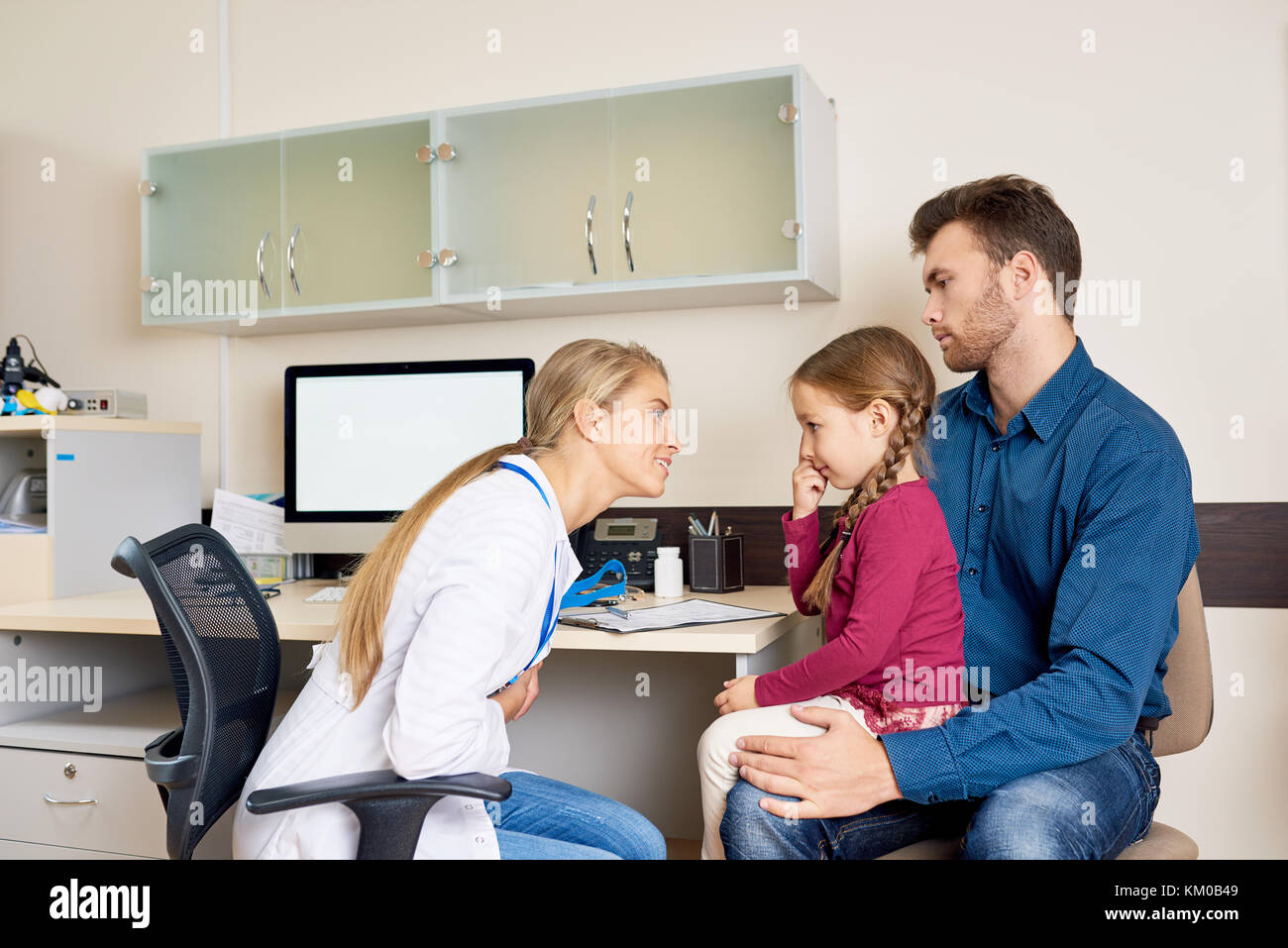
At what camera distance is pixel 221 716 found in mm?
1407

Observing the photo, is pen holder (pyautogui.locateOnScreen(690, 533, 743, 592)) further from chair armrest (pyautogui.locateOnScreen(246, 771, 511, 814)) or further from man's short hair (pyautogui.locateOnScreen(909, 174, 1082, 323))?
chair armrest (pyautogui.locateOnScreen(246, 771, 511, 814))

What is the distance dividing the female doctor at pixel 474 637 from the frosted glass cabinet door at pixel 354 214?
3.60 feet

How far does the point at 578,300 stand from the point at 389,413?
1.69ft

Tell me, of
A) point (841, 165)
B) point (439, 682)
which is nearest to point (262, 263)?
point (841, 165)

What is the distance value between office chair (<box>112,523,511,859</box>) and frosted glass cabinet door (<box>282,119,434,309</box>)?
107cm

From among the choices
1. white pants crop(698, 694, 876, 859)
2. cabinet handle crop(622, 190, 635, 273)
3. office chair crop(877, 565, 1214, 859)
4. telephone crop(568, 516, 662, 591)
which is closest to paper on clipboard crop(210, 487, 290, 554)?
telephone crop(568, 516, 662, 591)

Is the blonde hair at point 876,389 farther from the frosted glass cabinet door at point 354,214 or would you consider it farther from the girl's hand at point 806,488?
the frosted glass cabinet door at point 354,214

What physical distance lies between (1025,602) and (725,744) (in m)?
0.54

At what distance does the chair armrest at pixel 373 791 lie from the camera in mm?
1124

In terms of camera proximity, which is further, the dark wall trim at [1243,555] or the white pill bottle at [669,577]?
the white pill bottle at [669,577]

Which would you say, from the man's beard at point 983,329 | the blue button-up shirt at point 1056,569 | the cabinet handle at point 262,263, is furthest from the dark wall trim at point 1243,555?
the cabinet handle at point 262,263

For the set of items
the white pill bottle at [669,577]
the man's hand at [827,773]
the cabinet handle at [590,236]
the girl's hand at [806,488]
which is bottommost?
the man's hand at [827,773]
